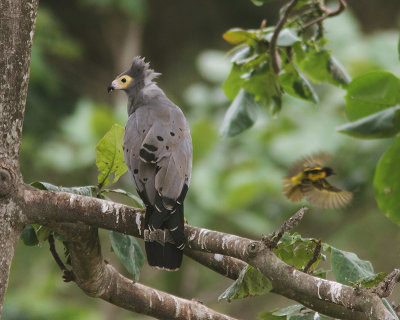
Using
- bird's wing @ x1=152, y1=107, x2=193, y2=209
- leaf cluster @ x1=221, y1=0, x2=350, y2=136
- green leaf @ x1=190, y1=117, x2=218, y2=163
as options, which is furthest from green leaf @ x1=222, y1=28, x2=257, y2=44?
green leaf @ x1=190, y1=117, x2=218, y2=163

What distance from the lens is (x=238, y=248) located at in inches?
68.6

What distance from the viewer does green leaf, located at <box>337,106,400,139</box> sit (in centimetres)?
225

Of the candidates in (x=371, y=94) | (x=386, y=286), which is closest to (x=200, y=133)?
(x=371, y=94)

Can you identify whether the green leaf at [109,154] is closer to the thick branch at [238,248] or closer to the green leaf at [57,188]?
the green leaf at [57,188]

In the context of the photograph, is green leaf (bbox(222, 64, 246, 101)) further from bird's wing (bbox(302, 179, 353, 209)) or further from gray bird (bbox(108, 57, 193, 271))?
bird's wing (bbox(302, 179, 353, 209))

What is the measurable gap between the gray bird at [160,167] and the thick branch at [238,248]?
89 millimetres

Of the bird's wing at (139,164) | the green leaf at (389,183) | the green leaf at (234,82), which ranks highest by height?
the green leaf at (234,82)

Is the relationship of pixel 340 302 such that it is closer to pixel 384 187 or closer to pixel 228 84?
pixel 384 187

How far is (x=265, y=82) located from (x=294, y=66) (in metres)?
0.14

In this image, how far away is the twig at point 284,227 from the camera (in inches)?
64.7

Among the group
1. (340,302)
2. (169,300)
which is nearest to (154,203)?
(169,300)

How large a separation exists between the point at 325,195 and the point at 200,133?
2.40m

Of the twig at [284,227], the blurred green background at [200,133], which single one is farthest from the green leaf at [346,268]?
the blurred green background at [200,133]

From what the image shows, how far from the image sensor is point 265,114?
543 cm
